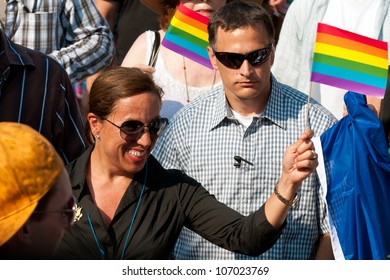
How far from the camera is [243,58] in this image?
224 inches

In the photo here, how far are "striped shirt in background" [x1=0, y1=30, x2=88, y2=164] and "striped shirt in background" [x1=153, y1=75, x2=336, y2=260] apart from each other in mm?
513

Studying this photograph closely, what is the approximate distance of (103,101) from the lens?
521 cm

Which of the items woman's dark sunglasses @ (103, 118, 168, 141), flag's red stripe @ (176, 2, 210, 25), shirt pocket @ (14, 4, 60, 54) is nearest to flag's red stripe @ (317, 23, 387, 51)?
woman's dark sunglasses @ (103, 118, 168, 141)

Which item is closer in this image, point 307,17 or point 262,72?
point 262,72

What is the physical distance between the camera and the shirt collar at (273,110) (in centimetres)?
573

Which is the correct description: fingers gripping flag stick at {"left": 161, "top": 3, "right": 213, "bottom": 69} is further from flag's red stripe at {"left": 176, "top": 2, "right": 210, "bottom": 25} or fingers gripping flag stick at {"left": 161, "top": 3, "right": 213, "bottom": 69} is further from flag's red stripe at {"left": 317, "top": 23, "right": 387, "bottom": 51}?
flag's red stripe at {"left": 317, "top": 23, "right": 387, "bottom": 51}

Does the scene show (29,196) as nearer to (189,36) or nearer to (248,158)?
(248,158)

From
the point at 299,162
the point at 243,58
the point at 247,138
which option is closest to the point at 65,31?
the point at 243,58

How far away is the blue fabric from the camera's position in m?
5.50

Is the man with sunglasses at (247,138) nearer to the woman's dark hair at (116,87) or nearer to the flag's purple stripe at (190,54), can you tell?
the woman's dark hair at (116,87)

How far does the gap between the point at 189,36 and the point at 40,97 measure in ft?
→ 5.12

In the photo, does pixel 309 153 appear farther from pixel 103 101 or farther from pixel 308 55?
pixel 308 55
